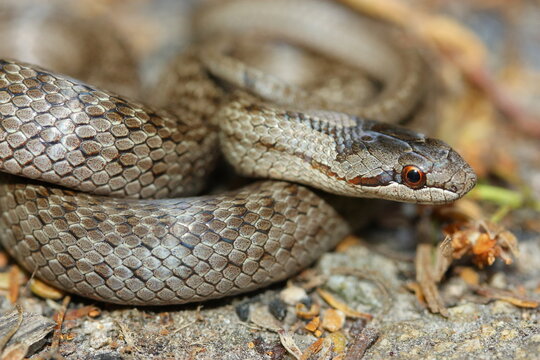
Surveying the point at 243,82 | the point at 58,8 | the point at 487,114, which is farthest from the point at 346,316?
the point at 58,8

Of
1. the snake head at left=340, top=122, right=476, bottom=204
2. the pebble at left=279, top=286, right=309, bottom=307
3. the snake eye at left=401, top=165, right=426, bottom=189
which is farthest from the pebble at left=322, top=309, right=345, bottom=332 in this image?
the snake eye at left=401, top=165, right=426, bottom=189

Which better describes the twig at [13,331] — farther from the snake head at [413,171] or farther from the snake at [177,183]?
the snake head at [413,171]

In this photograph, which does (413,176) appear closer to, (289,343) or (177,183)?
(289,343)

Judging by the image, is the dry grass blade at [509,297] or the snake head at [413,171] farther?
the dry grass blade at [509,297]

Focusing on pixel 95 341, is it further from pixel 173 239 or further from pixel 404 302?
pixel 404 302

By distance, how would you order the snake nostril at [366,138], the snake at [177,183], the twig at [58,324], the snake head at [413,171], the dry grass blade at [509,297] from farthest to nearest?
the snake nostril at [366,138] → the dry grass blade at [509,297] → the snake head at [413,171] → the snake at [177,183] → the twig at [58,324]

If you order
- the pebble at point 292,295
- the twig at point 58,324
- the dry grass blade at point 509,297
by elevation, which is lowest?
the twig at point 58,324

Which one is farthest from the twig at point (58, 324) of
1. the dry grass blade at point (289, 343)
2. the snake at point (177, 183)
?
the dry grass blade at point (289, 343)
